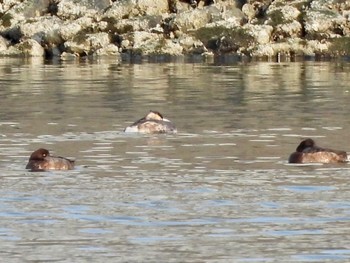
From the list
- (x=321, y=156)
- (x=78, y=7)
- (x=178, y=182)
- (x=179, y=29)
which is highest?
(x=78, y=7)

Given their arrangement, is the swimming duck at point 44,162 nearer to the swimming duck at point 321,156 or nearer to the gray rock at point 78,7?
the swimming duck at point 321,156

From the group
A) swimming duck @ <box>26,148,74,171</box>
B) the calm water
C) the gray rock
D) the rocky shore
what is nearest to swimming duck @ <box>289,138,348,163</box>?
the calm water

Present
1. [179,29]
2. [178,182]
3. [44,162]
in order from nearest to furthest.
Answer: [178,182] → [44,162] → [179,29]

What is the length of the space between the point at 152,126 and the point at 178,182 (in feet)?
24.7

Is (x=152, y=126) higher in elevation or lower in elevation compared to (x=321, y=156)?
higher

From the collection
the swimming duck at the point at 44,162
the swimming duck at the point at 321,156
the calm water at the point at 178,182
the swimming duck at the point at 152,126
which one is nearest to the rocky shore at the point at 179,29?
the calm water at the point at 178,182

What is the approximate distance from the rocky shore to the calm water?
28570mm

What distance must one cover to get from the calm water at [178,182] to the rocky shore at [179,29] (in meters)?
28.6

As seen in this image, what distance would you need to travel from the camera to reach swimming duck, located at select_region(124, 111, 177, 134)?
27.2 m

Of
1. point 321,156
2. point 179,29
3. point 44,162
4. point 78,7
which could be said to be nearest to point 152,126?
point 321,156

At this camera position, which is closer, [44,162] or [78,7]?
[44,162]

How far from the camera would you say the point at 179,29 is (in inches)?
2798

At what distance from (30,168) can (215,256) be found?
7.55 meters

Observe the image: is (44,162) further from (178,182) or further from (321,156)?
(321,156)
